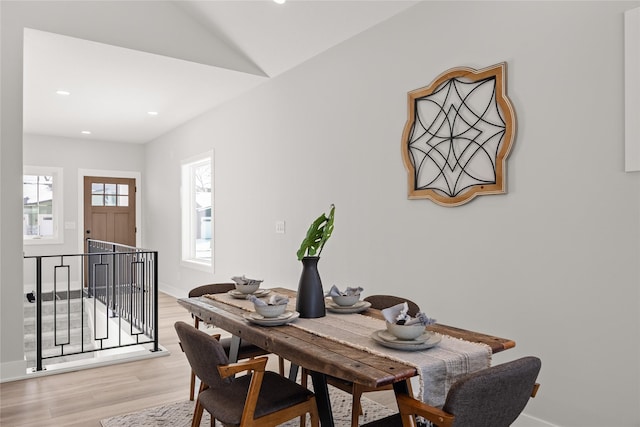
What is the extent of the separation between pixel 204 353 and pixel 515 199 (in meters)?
1.84

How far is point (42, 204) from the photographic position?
7586 millimetres

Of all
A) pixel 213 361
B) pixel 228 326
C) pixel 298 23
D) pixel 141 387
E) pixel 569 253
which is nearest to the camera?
pixel 213 361

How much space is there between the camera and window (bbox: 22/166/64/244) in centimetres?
747

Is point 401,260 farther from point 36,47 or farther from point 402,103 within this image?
point 36,47

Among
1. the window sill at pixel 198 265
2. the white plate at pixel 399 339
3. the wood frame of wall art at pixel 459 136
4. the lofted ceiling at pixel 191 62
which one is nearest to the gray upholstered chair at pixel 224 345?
the white plate at pixel 399 339

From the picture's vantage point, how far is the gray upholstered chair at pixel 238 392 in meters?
1.78

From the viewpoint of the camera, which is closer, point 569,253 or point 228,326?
point 228,326

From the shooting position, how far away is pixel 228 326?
2.14 meters

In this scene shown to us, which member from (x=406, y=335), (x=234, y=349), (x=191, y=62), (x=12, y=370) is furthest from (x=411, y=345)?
(x=191, y=62)

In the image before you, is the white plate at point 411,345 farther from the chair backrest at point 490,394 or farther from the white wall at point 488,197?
the white wall at point 488,197

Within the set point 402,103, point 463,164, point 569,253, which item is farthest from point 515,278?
point 402,103

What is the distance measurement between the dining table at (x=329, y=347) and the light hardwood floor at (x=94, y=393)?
104cm

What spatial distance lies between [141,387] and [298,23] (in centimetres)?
307

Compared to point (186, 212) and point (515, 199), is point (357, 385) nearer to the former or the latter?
point (515, 199)
